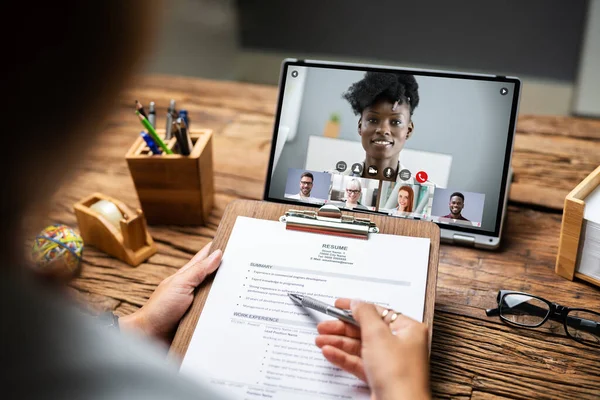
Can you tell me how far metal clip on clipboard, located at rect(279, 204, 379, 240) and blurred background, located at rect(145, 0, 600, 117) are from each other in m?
1.50

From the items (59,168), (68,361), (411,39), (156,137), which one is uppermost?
(411,39)

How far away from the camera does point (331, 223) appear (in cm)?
87

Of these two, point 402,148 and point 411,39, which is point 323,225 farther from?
point 411,39

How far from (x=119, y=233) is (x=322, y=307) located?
1.34ft

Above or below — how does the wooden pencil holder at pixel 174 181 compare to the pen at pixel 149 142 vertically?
below

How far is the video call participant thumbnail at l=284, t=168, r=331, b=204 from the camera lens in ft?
3.22

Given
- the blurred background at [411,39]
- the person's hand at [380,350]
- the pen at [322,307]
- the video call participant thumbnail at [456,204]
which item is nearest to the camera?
the person's hand at [380,350]

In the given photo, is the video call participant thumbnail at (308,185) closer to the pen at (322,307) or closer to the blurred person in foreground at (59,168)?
the pen at (322,307)

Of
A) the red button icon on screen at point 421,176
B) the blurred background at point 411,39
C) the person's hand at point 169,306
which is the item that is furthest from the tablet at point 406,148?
the blurred background at point 411,39

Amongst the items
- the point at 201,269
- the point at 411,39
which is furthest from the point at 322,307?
the point at 411,39

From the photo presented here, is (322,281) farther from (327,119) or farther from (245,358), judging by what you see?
(327,119)

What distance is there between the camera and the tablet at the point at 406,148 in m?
0.96

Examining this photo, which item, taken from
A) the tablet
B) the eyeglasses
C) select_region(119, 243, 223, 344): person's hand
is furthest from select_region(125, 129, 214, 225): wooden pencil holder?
the eyeglasses

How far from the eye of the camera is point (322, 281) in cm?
81
